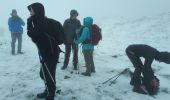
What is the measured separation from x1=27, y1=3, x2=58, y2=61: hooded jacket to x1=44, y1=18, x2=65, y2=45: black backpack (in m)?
0.07

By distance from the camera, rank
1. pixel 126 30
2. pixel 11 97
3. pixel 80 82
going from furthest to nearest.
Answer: pixel 126 30
pixel 80 82
pixel 11 97

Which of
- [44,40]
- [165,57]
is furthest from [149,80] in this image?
[44,40]

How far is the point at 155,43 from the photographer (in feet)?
62.9

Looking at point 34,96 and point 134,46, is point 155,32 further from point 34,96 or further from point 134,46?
point 34,96

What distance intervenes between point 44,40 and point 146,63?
3.83 m

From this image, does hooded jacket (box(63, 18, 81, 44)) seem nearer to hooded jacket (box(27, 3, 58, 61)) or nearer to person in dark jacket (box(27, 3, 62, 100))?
person in dark jacket (box(27, 3, 62, 100))

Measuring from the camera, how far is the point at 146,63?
9.20 meters

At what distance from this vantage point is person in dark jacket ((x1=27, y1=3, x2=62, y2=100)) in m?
6.93

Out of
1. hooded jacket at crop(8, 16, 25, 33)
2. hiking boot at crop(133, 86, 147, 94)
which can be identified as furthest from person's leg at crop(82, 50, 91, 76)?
hooded jacket at crop(8, 16, 25, 33)

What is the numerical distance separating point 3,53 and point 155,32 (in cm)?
1302

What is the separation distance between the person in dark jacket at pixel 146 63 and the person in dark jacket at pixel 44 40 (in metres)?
3.31

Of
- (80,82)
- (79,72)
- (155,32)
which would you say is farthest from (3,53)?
(155,32)

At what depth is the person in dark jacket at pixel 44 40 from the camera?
273 inches

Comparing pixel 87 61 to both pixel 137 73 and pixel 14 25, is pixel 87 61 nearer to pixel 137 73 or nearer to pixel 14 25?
pixel 137 73
